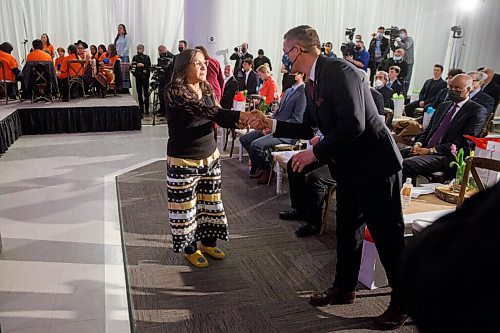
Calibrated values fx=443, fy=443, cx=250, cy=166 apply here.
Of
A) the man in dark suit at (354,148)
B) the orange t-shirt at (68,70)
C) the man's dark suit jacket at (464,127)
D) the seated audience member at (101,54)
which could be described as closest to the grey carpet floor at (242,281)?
the man in dark suit at (354,148)

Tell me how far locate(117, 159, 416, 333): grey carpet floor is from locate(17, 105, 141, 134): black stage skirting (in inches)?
154

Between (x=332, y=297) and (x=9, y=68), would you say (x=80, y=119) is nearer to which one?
(x=9, y=68)

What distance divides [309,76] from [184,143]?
2.92 feet

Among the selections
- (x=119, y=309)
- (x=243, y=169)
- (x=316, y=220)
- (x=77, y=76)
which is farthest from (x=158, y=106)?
(x=119, y=309)

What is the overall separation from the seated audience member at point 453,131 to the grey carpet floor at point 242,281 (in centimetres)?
93

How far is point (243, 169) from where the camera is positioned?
541 cm

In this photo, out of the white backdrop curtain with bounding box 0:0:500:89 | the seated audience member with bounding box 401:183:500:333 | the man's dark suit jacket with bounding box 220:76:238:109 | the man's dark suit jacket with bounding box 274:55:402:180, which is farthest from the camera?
the white backdrop curtain with bounding box 0:0:500:89

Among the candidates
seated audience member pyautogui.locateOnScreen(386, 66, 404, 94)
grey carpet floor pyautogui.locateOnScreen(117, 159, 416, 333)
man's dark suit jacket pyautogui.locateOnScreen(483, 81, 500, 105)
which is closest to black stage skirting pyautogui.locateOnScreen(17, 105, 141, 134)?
grey carpet floor pyautogui.locateOnScreen(117, 159, 416, 333)

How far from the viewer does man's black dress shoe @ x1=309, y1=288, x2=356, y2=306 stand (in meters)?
2.54

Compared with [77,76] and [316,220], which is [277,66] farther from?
[316,220]

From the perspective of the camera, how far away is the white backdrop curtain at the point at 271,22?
34.4ft

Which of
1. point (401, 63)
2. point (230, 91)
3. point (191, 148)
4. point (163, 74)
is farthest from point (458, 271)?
point (401, 63)

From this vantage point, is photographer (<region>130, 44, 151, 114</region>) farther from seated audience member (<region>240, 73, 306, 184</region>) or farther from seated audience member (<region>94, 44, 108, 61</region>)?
seated audience member (<region>240, 73, 306, 184</region>)

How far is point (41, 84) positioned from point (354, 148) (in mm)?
7300
